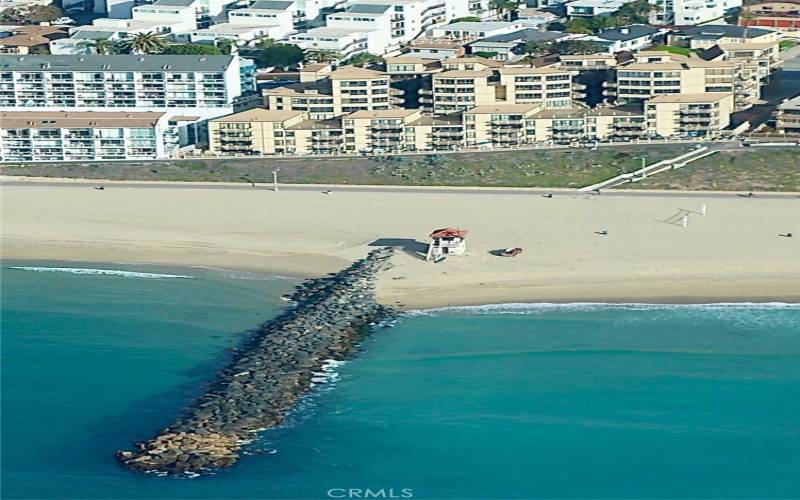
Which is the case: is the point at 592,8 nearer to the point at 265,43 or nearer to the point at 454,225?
the point at 265,43

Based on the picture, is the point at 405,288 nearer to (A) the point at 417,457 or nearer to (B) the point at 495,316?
(B) the point at 495,316

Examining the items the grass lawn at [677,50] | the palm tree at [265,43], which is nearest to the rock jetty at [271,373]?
the grass lawn at [677,50]

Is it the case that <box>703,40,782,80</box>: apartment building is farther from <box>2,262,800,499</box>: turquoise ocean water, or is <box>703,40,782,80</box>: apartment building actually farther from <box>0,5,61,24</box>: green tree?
<box>0,5,61,24</box>: green tree

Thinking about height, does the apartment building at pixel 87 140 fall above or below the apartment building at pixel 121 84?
below

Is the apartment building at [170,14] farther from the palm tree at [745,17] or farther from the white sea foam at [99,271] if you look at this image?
the white sea foam at [99,271]

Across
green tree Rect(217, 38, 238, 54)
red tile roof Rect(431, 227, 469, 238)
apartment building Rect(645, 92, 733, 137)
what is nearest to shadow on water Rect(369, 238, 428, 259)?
red tile roof Rect(431, 227, 469, 238)

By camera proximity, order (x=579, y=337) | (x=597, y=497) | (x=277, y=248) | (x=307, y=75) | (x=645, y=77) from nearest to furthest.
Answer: (x=597, y=497), (x=579, y=337), (x=277, y=248), (x=645, y=77), (x=307, y=75)

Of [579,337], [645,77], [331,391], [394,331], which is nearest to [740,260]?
[579,337]

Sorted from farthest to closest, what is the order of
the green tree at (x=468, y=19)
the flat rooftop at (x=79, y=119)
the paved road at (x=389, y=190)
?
1. the green tree at (x=468, y=19)
2. the flat rooftop at (x=79, y=119)
3. the paved road at (x=389, y=190)
